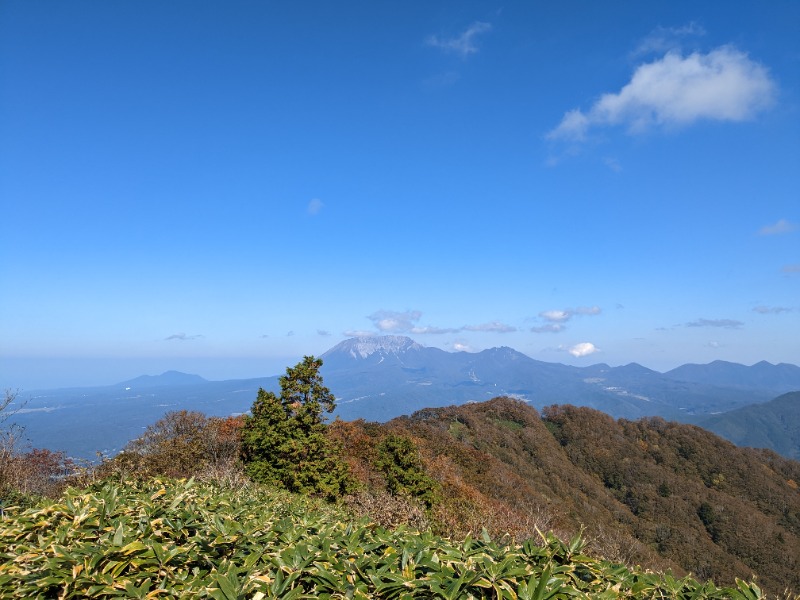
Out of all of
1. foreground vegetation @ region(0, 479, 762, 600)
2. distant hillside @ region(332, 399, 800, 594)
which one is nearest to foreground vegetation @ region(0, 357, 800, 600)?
foreground vegetation @ region(0, 479, 762, 600)

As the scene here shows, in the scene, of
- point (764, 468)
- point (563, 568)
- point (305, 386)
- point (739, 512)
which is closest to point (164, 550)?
point (563, 568)

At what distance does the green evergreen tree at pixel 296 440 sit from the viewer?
1873cm

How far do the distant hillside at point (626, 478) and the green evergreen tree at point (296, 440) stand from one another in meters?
4.67

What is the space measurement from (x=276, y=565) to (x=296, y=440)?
17.5m

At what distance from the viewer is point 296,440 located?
19500 mm

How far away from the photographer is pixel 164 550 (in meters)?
3.06

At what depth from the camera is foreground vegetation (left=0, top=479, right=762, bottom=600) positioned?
8.57ft

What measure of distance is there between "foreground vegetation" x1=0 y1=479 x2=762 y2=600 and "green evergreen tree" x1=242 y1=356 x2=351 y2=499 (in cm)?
1557

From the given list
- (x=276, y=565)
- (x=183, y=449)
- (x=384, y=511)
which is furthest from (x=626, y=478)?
(x=276, y=565)

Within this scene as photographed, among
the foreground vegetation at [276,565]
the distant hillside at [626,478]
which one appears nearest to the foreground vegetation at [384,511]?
the foreground vegetation at [276,565]

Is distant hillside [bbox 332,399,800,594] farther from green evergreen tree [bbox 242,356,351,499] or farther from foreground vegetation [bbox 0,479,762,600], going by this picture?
foreground vegetation [bbox 0,479,762,600]

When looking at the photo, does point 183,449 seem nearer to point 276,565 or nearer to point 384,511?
point 384,511

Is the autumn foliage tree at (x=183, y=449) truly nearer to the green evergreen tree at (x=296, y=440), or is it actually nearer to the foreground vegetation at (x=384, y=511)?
the foreground vegetation at (x=384, y=511)

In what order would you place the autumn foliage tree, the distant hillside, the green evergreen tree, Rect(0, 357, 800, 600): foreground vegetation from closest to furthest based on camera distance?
1. Rect(0, 357, 800, 600): foreground vegetation
2. the autumn foliage tree
3. the green evergreen tree
4. the distant hillside
